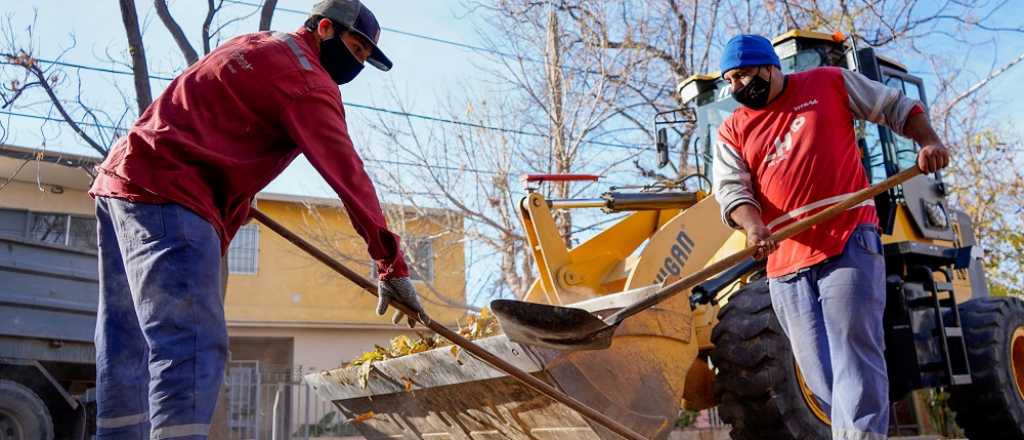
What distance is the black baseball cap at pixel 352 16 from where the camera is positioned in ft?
11.2

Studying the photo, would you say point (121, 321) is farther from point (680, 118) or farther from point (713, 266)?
point (680, 118)

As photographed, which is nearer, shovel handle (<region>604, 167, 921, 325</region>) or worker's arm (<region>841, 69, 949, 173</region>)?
shovel handle (<region>604, 167, 921, 325</region>)

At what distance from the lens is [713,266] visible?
4.00 m

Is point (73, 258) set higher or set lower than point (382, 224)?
higher

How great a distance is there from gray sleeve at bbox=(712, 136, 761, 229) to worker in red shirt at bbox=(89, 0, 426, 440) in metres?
1.56

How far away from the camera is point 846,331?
12.2 ft

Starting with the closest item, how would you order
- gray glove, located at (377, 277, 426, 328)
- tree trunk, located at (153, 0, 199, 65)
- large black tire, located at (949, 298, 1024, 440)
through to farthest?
gray glove, located at (377, 277, 426, 328) → large black tire, located at (949, 298, 1024, 440) → tree trunk, located at (153, 0, 199, 65)

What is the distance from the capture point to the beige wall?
1777cm

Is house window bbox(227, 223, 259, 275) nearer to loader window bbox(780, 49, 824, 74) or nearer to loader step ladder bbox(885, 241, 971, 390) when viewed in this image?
loader window bbox(780, 49, 824, 74)

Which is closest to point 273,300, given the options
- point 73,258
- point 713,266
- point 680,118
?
point 73,258

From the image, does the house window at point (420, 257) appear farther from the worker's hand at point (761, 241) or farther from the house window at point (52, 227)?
the worker's hand at point (761, 241)

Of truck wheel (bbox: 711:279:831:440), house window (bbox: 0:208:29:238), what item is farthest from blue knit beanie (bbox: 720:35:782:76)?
house window (bbox: 0:208:29:238)

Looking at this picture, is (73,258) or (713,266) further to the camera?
(73,258)

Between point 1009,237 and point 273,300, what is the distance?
1592 centimetres
